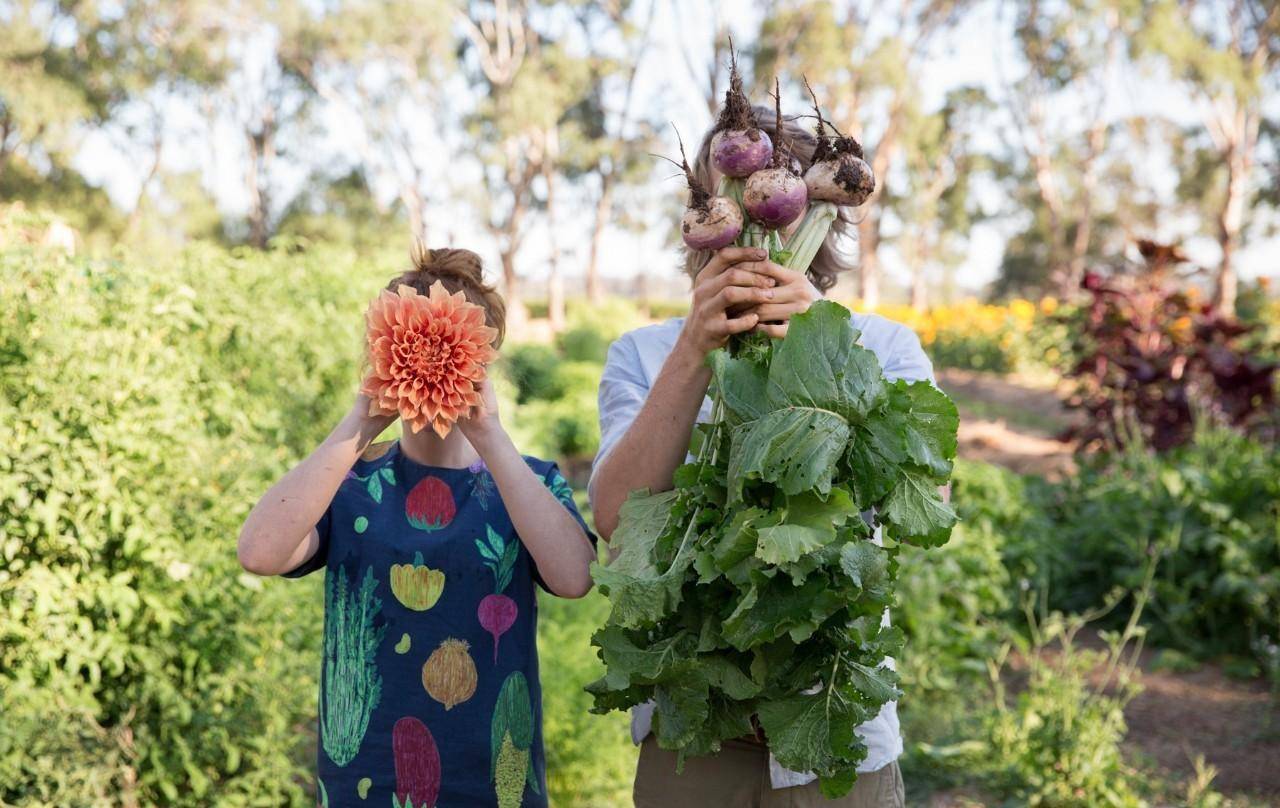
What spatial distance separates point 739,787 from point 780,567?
0.57m

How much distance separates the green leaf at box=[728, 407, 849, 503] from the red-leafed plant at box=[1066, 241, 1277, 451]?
20.2ft

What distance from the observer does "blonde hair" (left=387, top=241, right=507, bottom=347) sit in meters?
1.98

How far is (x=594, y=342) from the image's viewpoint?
18375mm

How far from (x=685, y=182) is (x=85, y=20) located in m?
33.1

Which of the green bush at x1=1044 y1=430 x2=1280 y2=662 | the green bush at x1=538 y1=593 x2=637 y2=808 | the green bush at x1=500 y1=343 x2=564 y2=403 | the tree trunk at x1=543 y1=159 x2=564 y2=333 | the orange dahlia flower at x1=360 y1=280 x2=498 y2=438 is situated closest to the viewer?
the orange dahlia flower at x1=360 y1=280 x2=498 y2=438

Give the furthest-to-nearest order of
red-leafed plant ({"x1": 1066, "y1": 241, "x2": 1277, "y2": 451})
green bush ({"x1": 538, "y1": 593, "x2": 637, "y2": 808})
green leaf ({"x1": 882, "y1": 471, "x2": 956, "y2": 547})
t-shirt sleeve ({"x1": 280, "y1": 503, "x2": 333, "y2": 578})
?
red-leafed plant ({"x1": 1066, "y1": 241, "x2": 1277, "y2": 451}) < green bush ({"x1": 538, "y1": 593, "x2": 637, "y2": 808}) < t-shirt sleeve ({"x1": 280, "y1": 503, "x2": 333, "y2": 578}) < green leaf ({"x1": 882, "y1": 471, "x2": 956, "y2": 547})

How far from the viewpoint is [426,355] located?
1.72m

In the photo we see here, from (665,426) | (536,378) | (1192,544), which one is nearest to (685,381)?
(665,426)

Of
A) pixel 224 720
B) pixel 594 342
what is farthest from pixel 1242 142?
pixel 224 720

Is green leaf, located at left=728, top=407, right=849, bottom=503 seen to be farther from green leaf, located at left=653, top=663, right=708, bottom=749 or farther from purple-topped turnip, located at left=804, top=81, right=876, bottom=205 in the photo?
purple-topped turnip, located at left=804, top=81, right=876, bottom=205

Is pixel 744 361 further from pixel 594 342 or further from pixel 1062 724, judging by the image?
pixel 594 342

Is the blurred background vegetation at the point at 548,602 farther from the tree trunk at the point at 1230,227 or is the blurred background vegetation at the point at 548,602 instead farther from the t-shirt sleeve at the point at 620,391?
the tree trunk at the point at 1230,227

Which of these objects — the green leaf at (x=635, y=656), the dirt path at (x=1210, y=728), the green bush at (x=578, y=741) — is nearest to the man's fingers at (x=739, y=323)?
the green leaf at (x=635, y=656)

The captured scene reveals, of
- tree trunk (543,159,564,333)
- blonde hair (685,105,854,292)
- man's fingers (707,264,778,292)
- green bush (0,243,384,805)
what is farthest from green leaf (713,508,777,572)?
tree trunk (543,159,564,333)
